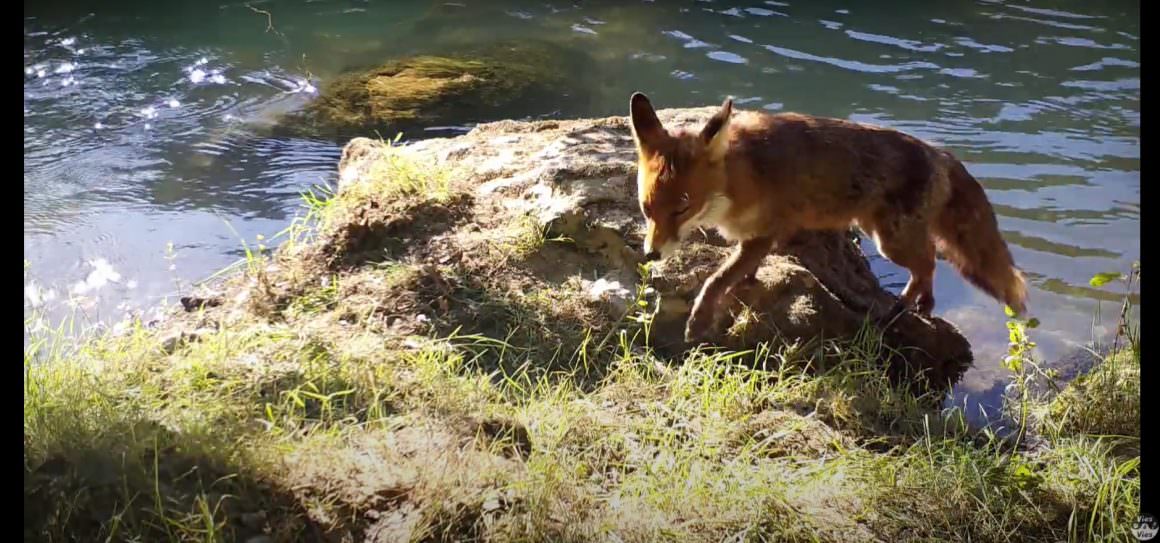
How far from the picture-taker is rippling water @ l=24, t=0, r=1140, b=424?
15.2 feet

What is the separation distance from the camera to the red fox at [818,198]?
3520 millimetres

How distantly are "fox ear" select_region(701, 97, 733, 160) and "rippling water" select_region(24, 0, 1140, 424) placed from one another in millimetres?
1703

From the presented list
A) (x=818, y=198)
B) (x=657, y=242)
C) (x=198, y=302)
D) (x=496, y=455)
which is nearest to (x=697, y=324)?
(x=657, y=242)

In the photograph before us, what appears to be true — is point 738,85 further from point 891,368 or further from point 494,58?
point 891,368

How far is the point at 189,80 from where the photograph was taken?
8.30 meters

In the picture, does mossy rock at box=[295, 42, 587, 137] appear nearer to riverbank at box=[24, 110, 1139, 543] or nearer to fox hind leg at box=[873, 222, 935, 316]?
riverbank at box=[24, 110, 1139, 543]

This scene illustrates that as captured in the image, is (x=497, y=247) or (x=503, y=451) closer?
(x=503, y=451)

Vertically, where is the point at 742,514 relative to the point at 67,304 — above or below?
above

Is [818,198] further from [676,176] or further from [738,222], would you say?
[676,176]

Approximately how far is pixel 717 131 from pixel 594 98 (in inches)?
199

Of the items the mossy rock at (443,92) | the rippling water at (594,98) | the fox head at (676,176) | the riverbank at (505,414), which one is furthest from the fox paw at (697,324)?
the mossy rock at (443,92)

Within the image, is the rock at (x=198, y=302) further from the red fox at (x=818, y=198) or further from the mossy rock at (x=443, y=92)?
the mossy rock at (x=443, y=92)

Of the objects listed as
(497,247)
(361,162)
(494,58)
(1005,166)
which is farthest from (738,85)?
(497,247)

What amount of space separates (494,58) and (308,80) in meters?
1.83
